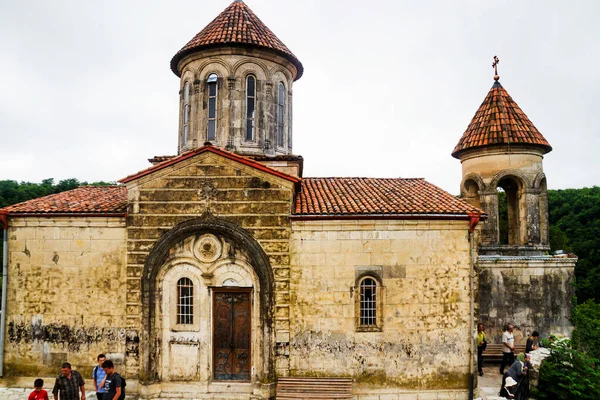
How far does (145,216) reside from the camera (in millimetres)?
11805

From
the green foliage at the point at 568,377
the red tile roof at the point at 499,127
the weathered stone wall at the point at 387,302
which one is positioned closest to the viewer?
the green foliage at the point at 568,377

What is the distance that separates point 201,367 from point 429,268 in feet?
19.4

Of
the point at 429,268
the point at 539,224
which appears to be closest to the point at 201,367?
the point at 429,268

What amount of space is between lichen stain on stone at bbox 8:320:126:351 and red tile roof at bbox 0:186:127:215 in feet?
8.89

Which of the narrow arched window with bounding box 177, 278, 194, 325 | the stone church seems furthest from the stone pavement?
the narrow arched window with bounding box 177, 278, 194, 325

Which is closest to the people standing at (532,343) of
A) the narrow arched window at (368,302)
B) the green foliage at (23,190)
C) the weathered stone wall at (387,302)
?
the weathered stone wall at (387,302)

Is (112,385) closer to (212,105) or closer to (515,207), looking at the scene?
(212,105)

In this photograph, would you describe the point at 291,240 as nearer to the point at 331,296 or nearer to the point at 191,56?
the point at 331,296

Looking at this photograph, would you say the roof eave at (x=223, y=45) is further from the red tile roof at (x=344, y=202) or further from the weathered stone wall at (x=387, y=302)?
the weathered stone wall at (x=387, y=302)

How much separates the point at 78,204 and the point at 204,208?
341 centimetres

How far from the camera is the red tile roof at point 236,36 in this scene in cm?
1442

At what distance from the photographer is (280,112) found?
15.3 meters

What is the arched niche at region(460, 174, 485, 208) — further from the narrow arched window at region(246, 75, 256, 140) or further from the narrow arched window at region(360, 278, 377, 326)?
the narrow arched window at region(246, 75, 256, 140)

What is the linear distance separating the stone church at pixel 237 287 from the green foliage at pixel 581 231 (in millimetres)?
23377
